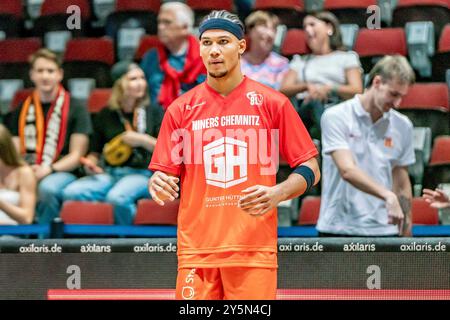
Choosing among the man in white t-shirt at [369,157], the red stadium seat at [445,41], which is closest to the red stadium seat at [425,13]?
the red stadium seat at [445,41]

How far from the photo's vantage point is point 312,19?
20.4 feet

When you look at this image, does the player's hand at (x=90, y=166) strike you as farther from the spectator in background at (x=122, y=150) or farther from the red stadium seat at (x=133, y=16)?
the red stadium seat at (x=133, y=16)

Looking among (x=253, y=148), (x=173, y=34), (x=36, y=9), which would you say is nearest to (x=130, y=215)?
(x=173, y=34)

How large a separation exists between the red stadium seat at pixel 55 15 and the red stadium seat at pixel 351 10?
155cm

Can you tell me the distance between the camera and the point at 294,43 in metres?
6.42

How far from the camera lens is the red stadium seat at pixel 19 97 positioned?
6.50 m

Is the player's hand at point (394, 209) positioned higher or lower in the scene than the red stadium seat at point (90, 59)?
lower

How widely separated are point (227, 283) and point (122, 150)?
2.08 meters

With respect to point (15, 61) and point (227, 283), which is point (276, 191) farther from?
point (15, 61)

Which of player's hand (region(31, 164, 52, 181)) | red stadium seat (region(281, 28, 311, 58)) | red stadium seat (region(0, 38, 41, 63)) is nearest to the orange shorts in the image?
player's hand (region(31, 164, 52, 181))

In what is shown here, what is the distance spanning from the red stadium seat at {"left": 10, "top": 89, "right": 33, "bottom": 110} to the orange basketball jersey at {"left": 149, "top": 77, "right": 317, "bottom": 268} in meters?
2.26

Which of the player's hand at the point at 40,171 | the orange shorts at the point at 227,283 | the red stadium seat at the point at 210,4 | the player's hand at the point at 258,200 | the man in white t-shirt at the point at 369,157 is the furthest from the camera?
the red stadium seat at the point at 210,4

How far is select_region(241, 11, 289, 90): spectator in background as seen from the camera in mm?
6199

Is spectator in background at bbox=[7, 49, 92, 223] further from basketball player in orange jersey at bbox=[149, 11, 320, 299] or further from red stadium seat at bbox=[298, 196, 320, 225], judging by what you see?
basketball player in orange jersey at bbox=[149, 11, 320, 299]
